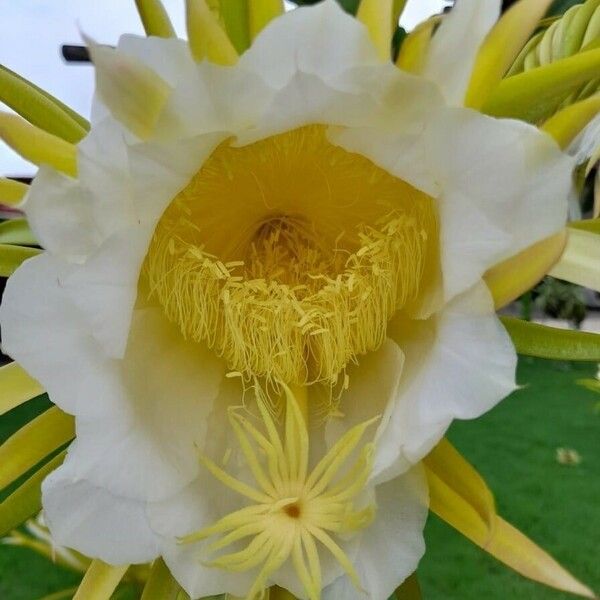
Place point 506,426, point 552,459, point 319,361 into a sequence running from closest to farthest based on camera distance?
point 319,361
point 552,459
point 506,426

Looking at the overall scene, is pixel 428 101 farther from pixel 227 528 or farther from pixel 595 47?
pixel 227 528

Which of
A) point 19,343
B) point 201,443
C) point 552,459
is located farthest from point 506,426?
point 19,343

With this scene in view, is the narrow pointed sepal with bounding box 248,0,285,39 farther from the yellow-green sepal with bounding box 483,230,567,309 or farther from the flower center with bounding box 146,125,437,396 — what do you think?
the yellow-green sepal with bounding box 483,230,567,309

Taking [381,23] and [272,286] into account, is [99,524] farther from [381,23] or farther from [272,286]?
[381,23]

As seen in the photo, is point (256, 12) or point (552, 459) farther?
point (552, 459)

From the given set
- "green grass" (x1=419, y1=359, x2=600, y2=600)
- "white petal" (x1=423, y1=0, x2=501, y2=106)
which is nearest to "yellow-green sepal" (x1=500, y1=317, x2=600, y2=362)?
"white petal" (x1=423, y1=0, x2=501, y2=106)

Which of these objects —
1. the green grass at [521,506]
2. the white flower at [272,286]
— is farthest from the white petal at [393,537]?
the green grass at [521,506]

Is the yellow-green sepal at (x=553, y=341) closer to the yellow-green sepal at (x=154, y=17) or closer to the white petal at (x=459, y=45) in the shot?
the white petal at (x=459, y=45)
